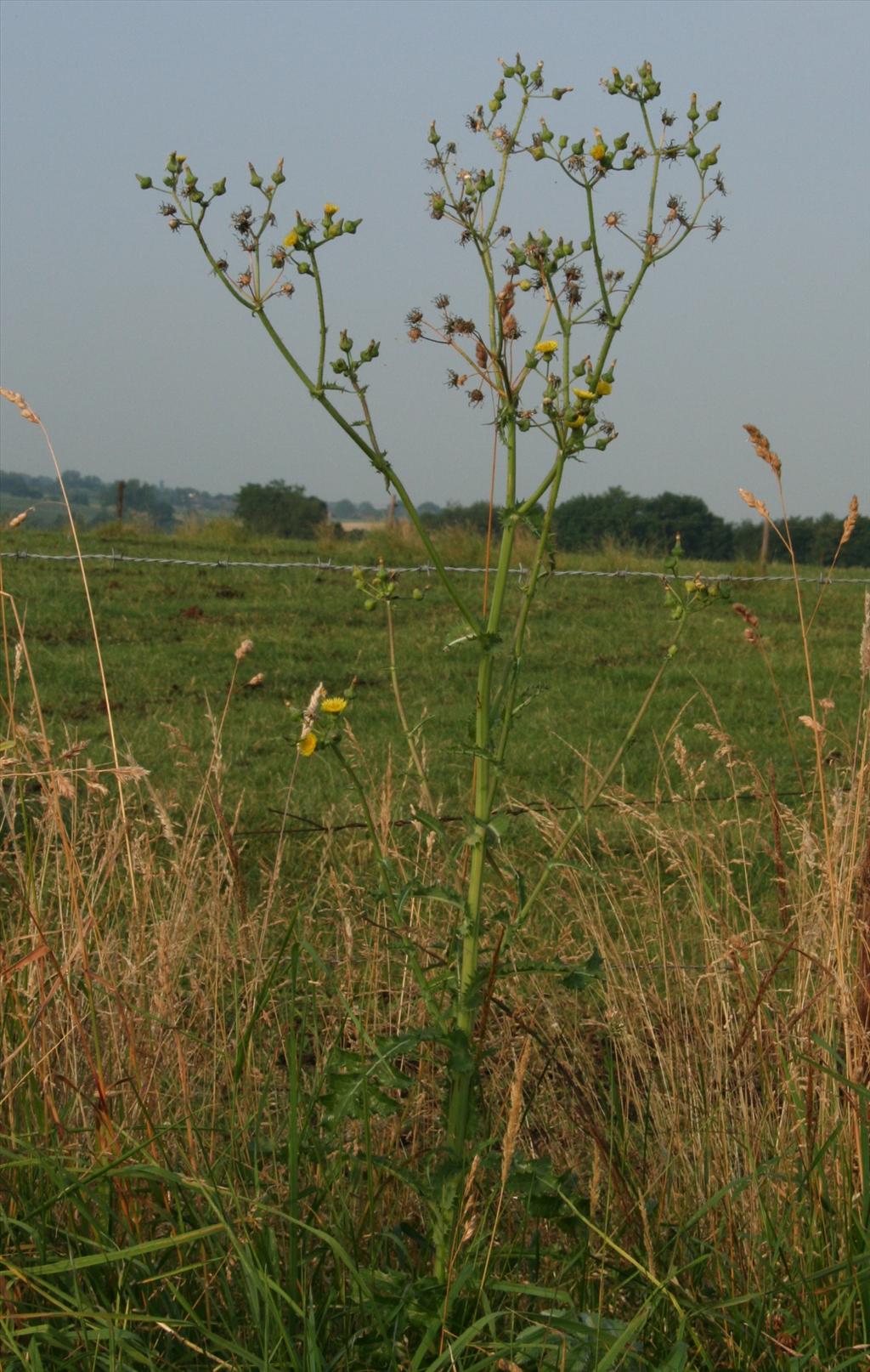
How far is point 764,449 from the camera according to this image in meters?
2.58

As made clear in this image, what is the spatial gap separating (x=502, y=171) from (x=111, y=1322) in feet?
6.27

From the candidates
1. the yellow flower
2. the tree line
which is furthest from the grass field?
the tree line

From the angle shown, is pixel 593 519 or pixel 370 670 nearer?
pixel 370 670

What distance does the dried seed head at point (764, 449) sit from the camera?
8.34ft

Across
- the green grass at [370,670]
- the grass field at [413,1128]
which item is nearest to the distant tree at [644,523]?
the green grass at [370,670]

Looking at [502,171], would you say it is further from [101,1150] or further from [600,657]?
[600,657]

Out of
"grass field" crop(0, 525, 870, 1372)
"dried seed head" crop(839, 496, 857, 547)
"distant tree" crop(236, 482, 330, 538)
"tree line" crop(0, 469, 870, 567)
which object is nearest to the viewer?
"grass field" crop(0, 525, 870, 1372)

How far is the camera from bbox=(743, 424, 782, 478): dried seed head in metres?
2.54

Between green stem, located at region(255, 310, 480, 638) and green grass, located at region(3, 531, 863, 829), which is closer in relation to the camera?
green stem, located at region(255, 310, 480, 638)

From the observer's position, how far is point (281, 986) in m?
3.24

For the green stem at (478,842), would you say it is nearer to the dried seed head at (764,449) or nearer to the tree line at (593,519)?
the dried seed head at (764,449)

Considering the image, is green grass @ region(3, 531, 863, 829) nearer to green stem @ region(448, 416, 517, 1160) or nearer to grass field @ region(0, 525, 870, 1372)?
grass field @ region(0, 525, 870, 1372)

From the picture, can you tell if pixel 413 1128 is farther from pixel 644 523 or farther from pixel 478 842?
pixel 644 523

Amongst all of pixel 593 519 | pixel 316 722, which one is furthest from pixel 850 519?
pixel 593 519
